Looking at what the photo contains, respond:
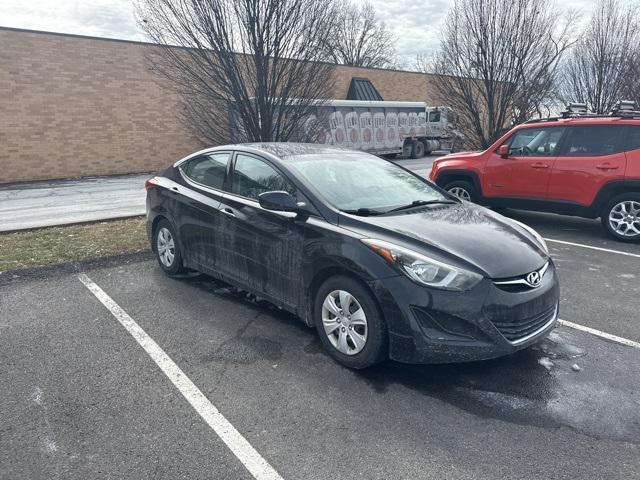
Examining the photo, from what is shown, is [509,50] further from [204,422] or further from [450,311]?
[204,422]

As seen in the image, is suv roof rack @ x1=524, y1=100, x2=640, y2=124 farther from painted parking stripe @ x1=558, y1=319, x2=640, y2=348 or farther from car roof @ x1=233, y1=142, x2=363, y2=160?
car roof @ x1=233, y1=142, x2=363, y2=160

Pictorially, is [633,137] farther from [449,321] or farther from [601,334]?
[449,321]

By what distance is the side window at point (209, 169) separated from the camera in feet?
15.9

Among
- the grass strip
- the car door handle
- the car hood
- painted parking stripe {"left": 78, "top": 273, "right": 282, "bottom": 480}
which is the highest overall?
the car door handle

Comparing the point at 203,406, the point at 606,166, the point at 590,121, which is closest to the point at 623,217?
the point at 606,166

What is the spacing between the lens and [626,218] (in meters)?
7.15

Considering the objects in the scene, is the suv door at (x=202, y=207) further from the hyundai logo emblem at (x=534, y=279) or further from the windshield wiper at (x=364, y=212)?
the hyundai logo emblem at (x=534, y=279)

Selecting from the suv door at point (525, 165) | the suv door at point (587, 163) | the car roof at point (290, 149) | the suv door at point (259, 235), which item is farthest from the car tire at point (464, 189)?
the suv door at point (259, 235)

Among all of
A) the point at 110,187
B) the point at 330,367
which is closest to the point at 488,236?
the point at 330,367

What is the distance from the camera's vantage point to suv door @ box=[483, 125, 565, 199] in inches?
305

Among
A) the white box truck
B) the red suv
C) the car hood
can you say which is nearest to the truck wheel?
the white box truck

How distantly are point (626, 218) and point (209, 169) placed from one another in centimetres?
591

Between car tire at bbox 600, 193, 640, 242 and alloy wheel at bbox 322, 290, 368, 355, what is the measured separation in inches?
219

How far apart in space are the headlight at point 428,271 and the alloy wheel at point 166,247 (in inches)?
117
